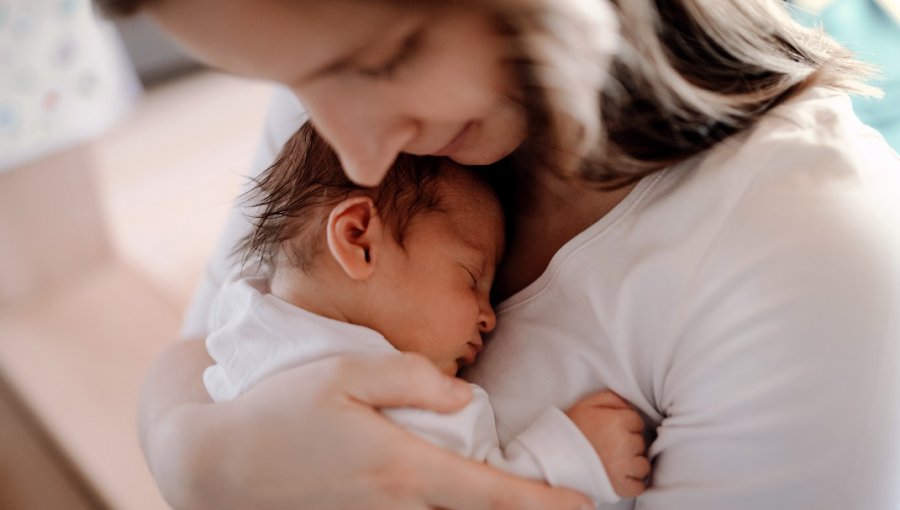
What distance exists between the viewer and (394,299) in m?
0.81

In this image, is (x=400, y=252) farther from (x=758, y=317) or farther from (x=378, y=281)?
(x=758, y=317)

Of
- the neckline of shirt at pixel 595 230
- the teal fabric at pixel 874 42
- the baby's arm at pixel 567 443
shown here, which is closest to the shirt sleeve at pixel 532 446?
the baby's arm at pixel 567 443

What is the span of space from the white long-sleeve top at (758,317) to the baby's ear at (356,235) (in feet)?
0.59

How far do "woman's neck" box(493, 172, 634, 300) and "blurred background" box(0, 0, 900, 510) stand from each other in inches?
24.6

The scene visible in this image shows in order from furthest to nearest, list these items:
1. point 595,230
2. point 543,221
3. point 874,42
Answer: point 874,42, point 543,221, point 595,230

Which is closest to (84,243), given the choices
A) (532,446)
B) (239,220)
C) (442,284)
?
(239,220)

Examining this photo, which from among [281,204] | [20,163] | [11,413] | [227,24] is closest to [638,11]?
[227,24]

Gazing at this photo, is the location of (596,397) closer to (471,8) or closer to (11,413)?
(471,8)

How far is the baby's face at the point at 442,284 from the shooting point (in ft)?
2.65

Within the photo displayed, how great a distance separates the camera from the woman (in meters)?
0.58

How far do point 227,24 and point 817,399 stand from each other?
0.52m

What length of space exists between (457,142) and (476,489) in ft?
0.98

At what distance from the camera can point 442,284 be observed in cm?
81

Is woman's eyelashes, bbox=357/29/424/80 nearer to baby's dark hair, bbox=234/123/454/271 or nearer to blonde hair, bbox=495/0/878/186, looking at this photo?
blonde hair, bbox=495/0/878/186
